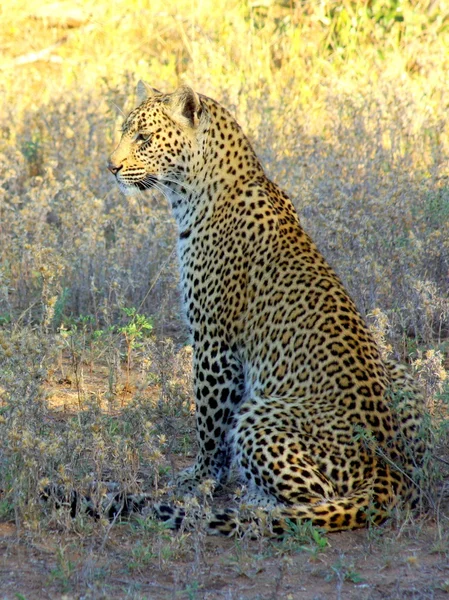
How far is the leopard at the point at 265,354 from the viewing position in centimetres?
507

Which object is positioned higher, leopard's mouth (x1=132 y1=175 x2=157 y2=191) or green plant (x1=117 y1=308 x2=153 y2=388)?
leopard's mouth (x1=132 y1=175 x2=157 y2=191)

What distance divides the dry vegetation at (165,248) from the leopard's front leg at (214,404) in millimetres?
200

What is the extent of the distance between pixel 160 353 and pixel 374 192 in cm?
301

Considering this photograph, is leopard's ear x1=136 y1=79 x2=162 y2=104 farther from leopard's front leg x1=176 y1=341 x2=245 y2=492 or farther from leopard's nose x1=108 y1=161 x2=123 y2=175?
leopard's front leg x1=176 y1=341 x2=245 y2=492

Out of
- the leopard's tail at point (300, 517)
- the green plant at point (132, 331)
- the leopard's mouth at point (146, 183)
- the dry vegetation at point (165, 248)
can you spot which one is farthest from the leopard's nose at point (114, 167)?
the leopard's tail at point (300, 517)

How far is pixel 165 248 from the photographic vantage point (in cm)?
846

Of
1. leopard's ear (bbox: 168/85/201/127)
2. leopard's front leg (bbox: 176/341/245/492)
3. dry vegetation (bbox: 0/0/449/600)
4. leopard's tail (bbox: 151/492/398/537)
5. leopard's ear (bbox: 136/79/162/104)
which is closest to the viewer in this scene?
dry vegetation (bbox: 0/0/449/600)

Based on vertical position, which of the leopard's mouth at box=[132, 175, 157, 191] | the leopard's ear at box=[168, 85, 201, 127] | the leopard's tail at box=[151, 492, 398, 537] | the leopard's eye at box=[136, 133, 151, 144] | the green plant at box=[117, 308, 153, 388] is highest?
the leopard's ear at box=[168, 85, 201, 127]

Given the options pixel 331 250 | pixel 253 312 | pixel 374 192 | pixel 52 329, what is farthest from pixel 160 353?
pixel 374 192

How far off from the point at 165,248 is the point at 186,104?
235 centimetres

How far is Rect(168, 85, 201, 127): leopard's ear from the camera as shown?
619 centimetres

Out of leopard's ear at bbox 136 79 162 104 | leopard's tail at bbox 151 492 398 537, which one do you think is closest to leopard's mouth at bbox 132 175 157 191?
leopard's ear at bbox 136 79 162 104

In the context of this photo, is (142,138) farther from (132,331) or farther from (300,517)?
(300,517)

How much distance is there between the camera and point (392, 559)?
4.75 m
